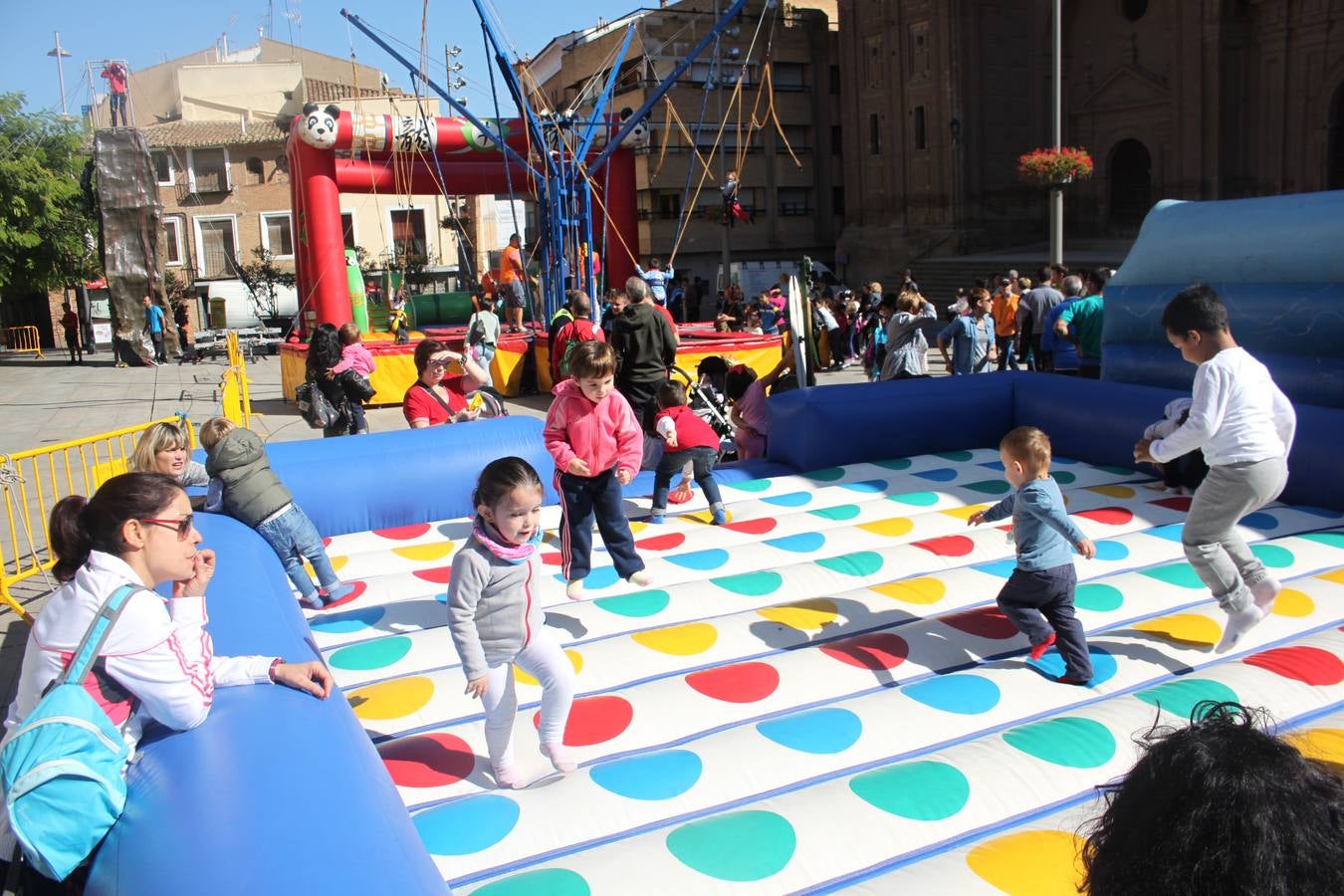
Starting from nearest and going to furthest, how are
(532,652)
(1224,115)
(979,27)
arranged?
(532,652)
(1224,115)
(979,27)

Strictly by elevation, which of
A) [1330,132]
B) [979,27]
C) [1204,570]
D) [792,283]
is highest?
[979,27]

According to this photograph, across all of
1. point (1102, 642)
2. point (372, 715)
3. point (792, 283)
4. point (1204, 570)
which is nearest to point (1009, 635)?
point (1102, 642)

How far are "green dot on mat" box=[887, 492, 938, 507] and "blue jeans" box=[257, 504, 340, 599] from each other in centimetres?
329

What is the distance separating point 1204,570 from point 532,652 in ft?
8.47

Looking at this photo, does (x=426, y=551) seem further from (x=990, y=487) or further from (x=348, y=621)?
(x=990, y=487)

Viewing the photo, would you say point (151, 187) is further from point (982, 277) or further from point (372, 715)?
point (372, 715)

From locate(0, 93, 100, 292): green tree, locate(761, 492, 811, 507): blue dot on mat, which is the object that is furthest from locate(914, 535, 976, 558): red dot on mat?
locate(0, 93, 100, 292): green tree

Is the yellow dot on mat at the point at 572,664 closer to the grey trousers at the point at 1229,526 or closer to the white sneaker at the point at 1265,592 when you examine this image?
the grey trousers at the point at 1229,526

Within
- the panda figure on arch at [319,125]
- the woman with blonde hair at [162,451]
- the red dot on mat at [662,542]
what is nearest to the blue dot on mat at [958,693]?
the red dot on mat at [662,542]

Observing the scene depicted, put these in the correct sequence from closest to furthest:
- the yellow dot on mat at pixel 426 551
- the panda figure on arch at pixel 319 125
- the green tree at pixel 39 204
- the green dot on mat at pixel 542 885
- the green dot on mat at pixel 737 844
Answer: the green dot on mat at pixel 542 885 → the green dot on mat at pixel 737 844 → the yellow dot on mat at pixel 426 551 → the panda figure on arch at pixel 319 125 → the green tree at pixel 39 204

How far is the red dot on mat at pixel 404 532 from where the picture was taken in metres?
5.96

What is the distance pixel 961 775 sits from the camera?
301 cm

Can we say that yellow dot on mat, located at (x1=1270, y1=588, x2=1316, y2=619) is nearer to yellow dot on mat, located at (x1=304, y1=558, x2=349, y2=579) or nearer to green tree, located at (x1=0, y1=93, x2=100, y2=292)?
yellow dot on mat, located at (x1=304, y1=558, x2=349, y2=579)

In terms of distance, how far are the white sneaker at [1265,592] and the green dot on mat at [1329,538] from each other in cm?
141
